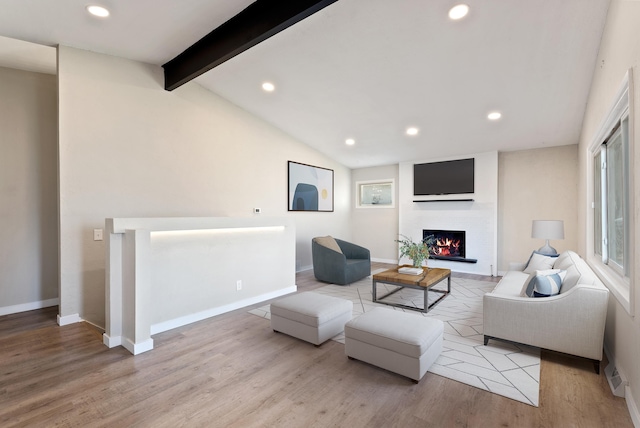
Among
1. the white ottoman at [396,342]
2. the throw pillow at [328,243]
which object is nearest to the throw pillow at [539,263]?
the white ottoman at [396,342]

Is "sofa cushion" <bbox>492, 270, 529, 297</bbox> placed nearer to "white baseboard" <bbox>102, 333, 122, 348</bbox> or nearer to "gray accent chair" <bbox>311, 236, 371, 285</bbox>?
"gray accent chair" <bbox>311, 236, 371, 285</bbox>

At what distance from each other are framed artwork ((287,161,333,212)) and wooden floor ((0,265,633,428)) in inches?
150

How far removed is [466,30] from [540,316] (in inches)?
110

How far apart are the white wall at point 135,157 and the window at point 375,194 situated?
3.23 metres

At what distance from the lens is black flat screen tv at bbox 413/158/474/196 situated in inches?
253

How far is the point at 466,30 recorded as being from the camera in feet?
10.1

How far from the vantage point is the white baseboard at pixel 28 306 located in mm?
3841

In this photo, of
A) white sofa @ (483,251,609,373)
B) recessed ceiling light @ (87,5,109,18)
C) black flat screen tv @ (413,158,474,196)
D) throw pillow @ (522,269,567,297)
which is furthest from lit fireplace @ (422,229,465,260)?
recessed ceiling light @ (87,5,109,18)

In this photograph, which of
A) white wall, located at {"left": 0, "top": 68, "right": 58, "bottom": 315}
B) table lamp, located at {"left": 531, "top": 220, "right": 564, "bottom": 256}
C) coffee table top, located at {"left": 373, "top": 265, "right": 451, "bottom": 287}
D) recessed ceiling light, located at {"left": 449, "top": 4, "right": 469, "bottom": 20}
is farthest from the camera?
table lamp, located at {"left": 531, "top": 220, "right": 564, "bottom": 256}

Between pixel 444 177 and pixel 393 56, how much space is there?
3807 mm

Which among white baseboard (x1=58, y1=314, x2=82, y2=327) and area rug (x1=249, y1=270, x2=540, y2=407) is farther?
white baseboard (x1=58, y1=314, x2=82, y2=327)

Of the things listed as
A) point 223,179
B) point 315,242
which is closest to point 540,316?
point 315,242

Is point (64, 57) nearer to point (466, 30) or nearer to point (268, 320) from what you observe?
point (268, 320)

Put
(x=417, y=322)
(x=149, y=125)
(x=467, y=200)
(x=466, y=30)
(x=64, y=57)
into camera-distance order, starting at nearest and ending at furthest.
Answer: (x=417, y=322) < (x=466, y=30) < (x=64, y=57) < (x=149, y=125) < (x=467, y=200)
